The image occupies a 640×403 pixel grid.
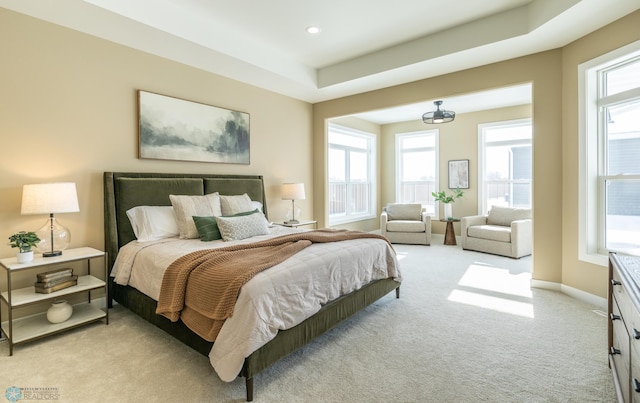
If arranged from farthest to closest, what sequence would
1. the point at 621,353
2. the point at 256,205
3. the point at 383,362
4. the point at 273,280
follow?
1. the point at 256,205
2. the point at 383,362
3. the point at 273,280
4. the point at 621,353

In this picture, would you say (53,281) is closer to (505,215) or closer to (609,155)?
(609,155)

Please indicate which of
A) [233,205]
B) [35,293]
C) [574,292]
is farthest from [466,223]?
[35,293]

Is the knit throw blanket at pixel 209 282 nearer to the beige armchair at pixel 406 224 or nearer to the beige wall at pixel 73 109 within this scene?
the beige wall at pixel 73 109

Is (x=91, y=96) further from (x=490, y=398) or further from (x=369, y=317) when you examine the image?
(x=490, y=398)

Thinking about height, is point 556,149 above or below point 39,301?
above

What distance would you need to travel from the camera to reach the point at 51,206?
243 cm

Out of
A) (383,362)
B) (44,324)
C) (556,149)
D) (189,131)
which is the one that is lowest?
(383,362)

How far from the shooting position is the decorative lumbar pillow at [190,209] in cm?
316

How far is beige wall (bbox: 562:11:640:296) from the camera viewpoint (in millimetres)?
3016

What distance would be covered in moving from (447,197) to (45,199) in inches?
249

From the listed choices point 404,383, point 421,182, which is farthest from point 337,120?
point 404,383

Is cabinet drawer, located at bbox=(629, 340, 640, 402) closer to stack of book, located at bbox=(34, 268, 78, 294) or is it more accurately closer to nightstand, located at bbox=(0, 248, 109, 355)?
nightstand, located at bbox=(0, 248, 109, 355)

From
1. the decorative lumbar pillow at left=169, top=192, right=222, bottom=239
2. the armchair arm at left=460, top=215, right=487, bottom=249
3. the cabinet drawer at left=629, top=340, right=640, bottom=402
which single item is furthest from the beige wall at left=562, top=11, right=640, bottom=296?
the decorative lumbar pillow at left=169, top=192, right=222, bottom=239

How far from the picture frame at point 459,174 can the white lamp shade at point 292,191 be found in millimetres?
3630
